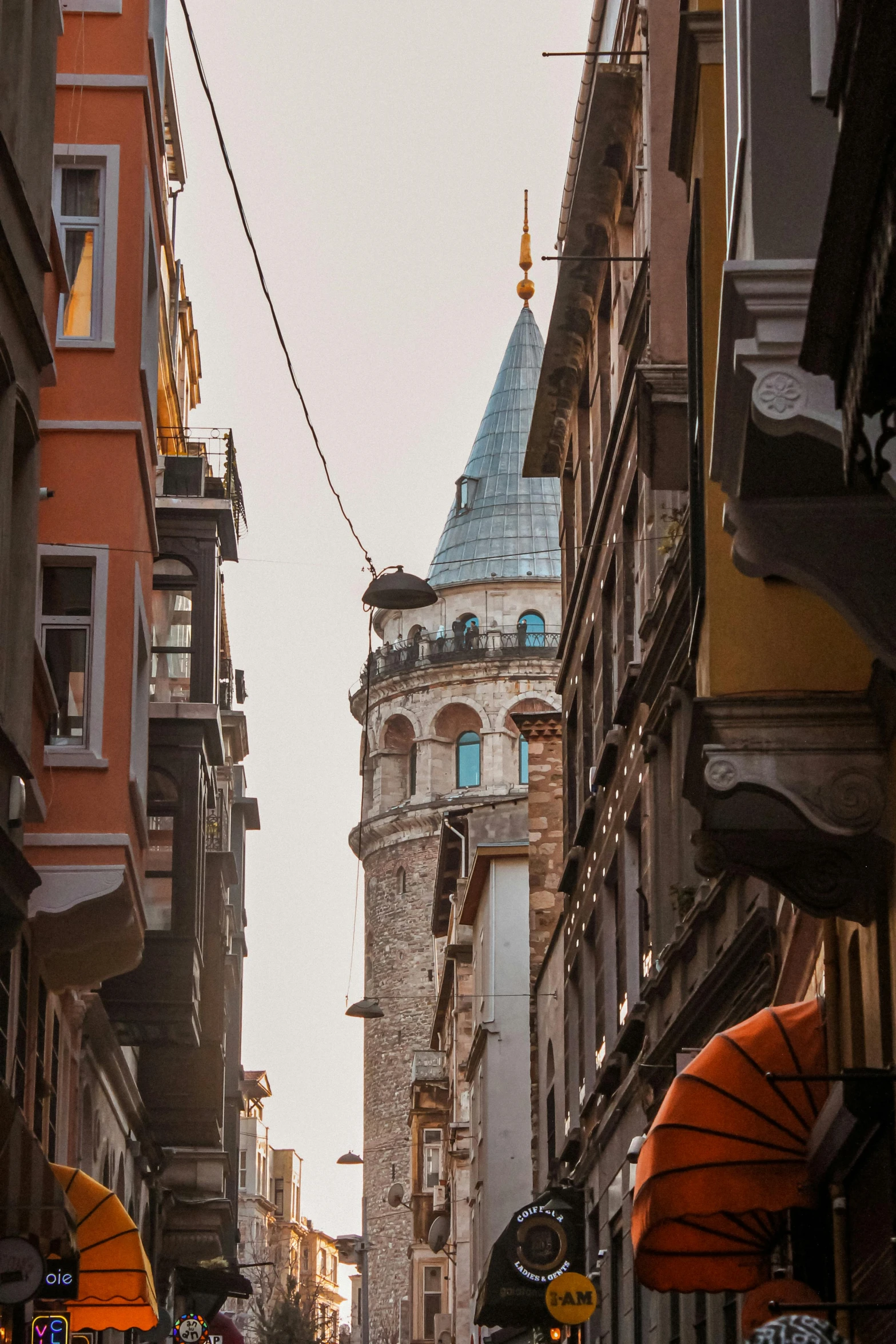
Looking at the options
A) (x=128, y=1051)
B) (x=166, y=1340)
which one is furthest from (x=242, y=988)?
(x=128, y=1051)

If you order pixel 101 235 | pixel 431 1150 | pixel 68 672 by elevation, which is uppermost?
pixel 101 235

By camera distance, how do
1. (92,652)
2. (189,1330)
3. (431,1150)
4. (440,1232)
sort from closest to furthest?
(92,652) → (189,1330) → (440,1232) → (431,1150)

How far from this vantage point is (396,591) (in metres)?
19.6

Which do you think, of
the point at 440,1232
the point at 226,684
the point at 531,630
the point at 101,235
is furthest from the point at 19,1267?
the point at 531,630

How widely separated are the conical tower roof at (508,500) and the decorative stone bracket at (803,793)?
75700 millimetres

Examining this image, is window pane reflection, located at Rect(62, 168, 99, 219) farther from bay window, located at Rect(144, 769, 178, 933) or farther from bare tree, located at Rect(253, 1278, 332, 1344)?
bare tree, located at Rect(253, 1278, 332, 1344)

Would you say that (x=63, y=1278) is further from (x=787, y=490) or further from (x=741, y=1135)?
(x=787, y=490)

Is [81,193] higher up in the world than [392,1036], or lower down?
lower down

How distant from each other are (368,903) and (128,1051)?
57197mm

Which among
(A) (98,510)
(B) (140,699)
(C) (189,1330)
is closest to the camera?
(A) (98,510)

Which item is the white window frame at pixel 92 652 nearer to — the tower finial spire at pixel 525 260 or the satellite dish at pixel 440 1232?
the tower finial spire at pixel 525 260

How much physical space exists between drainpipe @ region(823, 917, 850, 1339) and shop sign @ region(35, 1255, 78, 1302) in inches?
273

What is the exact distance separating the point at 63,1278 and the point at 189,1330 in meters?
18.8

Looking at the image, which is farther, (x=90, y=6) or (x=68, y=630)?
(x=90, y=6)
